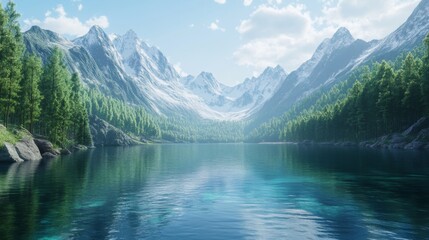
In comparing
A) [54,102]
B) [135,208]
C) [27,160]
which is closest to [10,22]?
[54,102]

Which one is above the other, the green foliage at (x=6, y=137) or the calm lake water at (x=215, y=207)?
the green foliage at (x=6, y=137)

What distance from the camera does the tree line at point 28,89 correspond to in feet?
217

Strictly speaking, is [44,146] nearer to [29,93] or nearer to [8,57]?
[29,93]

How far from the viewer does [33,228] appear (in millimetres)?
20594

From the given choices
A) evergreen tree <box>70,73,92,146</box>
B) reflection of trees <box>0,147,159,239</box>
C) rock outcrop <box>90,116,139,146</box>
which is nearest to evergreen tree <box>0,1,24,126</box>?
reflection of trees <box>0,147,159,239</box>

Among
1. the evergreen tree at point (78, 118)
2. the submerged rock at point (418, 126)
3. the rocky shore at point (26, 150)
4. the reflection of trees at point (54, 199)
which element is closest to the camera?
the reflection of trees at point (54, 199)

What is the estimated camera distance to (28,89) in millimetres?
77312

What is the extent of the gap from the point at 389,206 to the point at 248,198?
11253 mm

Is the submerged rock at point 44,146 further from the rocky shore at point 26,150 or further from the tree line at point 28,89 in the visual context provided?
the tree line at point 28,89

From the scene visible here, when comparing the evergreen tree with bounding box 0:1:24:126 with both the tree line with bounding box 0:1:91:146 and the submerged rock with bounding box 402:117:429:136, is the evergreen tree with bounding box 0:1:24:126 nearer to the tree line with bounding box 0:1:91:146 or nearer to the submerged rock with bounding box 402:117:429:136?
the tree line with bounding box 0:1:91:146

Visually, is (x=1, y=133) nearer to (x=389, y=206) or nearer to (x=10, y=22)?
(x=10, y=22)

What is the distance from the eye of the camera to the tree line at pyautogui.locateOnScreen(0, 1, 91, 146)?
6600 cm

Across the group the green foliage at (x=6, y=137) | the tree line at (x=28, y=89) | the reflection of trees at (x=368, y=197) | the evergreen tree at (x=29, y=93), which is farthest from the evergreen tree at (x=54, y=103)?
the reflection of trees at (x=368, y=197)

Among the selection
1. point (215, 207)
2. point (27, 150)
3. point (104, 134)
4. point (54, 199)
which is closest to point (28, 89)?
point (27, 150)
